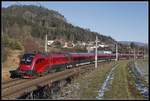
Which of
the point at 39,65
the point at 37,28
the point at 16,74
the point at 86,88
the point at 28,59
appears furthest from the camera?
the point at 37,28

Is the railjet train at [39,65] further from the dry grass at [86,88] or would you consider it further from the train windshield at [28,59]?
the dry grass at [86,88]

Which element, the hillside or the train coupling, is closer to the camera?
the train coupling

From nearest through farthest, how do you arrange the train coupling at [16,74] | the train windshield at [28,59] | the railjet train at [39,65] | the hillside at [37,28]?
the train coupling at [16,74] < the railjet train at [39,65] < the train windshield at [28,59] < the hillside at [37,28]

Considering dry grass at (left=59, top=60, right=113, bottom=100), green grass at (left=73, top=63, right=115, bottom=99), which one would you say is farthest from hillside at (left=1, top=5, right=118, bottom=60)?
dry grass at (left=59, top=60, right=113, bottom=100)

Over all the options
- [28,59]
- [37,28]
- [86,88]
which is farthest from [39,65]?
[37,28]

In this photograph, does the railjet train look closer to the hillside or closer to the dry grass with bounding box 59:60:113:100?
the dry grass with bounding box 59:60:113:100

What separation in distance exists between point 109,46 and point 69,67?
369 feet

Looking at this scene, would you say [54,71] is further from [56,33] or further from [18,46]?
[56,33]

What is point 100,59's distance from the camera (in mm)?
100625

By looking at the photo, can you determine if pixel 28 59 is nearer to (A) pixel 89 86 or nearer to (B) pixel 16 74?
(B) pixel 16 74

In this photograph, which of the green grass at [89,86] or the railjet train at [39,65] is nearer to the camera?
the green grass at [89,86]

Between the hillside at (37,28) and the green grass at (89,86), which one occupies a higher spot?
the hillside at (37,28)

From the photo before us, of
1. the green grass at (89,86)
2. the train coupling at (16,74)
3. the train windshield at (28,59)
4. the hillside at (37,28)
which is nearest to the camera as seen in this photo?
the green grass at (89,86)

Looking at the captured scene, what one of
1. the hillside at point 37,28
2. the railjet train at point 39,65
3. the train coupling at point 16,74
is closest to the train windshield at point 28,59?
the railjet train at point 39,65
